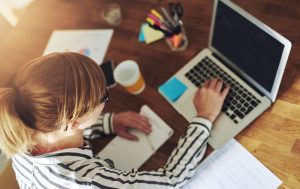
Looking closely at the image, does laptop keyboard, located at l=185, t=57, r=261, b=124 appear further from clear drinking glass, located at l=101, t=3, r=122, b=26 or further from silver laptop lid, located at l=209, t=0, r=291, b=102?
clear drinking glass, located at l=101, t=3, r=122, b=26

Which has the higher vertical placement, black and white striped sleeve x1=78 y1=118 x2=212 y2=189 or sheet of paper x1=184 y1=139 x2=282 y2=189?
black and white striped sleeve x1=78 y1=118 x2=212 y2=189

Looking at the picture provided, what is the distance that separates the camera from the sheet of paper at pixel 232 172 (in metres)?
0.94

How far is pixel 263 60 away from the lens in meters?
0.99

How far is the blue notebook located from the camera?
116 centimetres

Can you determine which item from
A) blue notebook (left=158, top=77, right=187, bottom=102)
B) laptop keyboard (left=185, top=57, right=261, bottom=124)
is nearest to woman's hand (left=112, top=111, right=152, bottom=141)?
blue notebook (left=158, top=77, right=187, bottom=102)

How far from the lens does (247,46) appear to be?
3.36 ft

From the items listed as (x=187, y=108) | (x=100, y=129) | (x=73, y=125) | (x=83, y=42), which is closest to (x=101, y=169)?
(x=73, y=125)

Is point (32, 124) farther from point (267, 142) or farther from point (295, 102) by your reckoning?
point (295, 102)

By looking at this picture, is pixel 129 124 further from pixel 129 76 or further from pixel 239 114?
pixel 239 114

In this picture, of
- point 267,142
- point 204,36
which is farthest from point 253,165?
point 204,36

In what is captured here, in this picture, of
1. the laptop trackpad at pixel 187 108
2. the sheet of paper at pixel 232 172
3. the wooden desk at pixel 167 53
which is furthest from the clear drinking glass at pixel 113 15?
the sheet of paper at pixel 232 172

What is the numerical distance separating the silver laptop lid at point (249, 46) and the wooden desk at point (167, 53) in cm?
9

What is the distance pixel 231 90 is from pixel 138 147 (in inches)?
14.3

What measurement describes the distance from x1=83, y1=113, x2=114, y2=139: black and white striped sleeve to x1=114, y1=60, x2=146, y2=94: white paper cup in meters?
0.13
